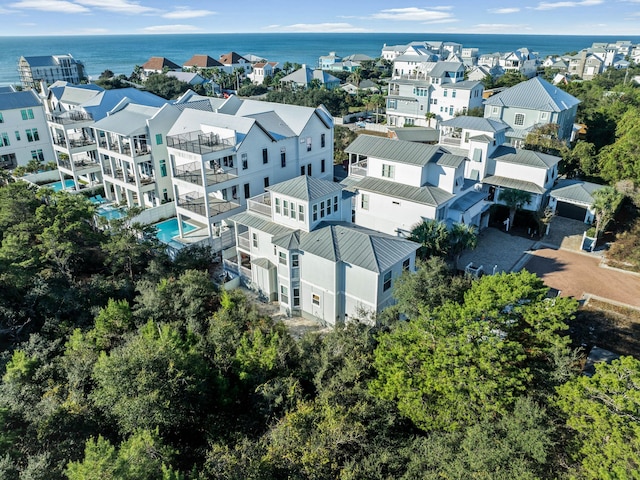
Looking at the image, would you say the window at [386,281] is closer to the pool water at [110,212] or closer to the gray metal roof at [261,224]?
the gray metal roof at [261,224]

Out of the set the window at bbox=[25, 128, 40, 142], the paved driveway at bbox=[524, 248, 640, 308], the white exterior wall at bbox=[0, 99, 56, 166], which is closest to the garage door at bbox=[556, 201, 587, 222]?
the paved driveway at bbox=[524, 248, 640, 308]

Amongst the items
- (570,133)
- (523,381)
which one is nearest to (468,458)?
(523,381)

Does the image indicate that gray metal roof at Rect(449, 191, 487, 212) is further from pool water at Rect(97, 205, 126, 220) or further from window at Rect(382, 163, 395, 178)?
pool water at Rect(97, 205, 126, 220)

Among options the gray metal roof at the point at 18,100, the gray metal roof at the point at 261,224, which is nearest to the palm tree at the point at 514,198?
the gray metal roof at the point at 261,224

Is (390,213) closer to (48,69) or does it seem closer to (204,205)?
(204,205)

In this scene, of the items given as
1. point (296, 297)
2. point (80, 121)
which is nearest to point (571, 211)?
point (296, 297)

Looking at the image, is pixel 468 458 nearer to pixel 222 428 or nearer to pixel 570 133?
pixel 222 428
